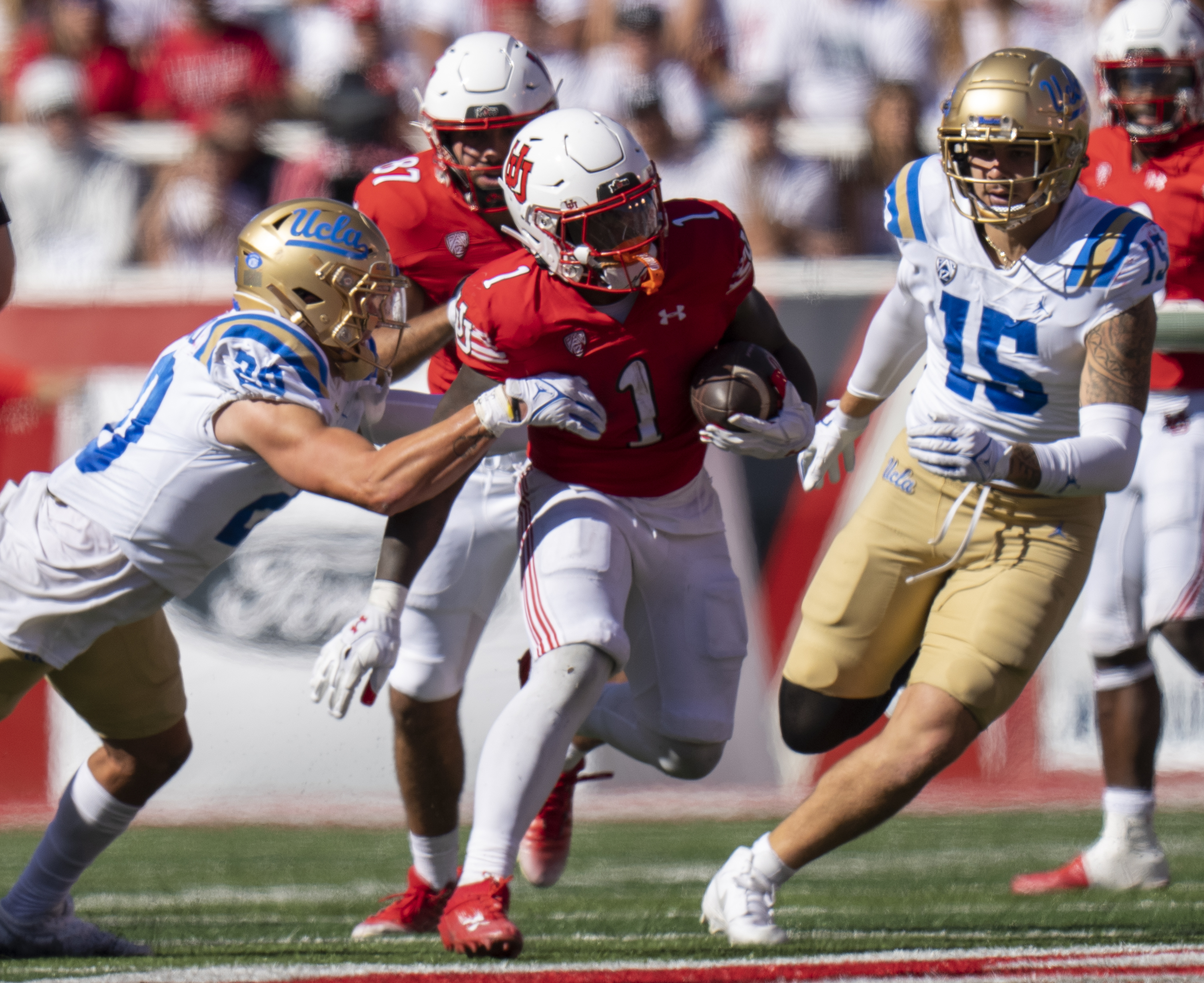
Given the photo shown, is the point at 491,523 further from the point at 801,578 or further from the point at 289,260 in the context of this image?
the point at 801,578

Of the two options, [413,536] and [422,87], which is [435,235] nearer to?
[413,536]

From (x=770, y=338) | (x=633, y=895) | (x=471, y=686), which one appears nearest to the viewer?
(x=770, y=338)

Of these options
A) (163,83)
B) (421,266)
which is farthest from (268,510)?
(163,83)

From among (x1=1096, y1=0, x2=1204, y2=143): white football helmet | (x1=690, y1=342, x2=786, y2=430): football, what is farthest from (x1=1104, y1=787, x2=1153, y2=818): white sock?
(x1=1096, y1=0, x2=1204, y2=143): white football helmet

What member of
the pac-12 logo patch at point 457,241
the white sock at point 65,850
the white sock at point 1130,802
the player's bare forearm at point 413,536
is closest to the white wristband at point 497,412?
the player's bare forearm at point 413,536

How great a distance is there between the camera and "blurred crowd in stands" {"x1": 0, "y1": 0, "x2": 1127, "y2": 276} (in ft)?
23.0

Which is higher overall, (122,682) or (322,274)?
(322,274)

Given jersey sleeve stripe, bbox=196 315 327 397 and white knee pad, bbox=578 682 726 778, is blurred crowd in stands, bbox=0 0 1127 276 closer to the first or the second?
white knee pad, bbox=578 682 726 778

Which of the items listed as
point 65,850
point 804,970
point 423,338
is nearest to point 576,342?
point 423,338

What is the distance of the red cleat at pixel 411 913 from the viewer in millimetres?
3875

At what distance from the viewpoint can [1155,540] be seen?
14.4 ft

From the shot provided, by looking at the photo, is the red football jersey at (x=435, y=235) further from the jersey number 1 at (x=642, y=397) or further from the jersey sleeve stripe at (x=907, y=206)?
the jersey sleeve stripe at (x=907, y=206)

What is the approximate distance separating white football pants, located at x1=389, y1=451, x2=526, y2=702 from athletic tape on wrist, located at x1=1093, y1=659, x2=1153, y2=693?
5.52 ft

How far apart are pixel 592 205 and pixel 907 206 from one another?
792 mm
